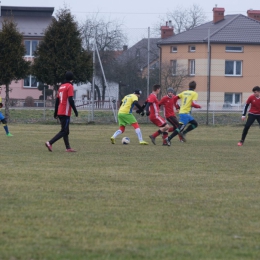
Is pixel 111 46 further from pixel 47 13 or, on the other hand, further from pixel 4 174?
pixel 4 174

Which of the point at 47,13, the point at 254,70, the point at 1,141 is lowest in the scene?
the point at 1,141

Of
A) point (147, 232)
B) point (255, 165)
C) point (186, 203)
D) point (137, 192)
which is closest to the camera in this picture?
point (147, 232)

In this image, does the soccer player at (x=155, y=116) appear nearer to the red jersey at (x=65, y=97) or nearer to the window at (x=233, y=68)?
the red jersey at (x=65, y=97)

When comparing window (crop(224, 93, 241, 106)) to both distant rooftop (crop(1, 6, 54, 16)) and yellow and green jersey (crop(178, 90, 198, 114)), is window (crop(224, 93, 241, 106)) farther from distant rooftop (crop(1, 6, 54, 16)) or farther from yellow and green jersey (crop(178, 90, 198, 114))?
distant rooftop (crop(1, 6, 54, 16))

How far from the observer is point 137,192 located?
8.89 meters

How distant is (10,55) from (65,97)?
1681 centimetres

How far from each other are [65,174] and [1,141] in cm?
867

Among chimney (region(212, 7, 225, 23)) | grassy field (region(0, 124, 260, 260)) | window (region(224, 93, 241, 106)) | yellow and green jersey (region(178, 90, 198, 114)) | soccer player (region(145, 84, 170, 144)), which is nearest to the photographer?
grassy field (region(0, 124, 260, 260))

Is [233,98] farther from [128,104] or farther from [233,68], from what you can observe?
[128,104]

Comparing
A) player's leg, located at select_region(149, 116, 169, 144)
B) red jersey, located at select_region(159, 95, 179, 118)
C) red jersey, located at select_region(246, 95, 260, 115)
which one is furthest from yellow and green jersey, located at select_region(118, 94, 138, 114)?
red jersey, located at select_region(246, 95, 260, 115)

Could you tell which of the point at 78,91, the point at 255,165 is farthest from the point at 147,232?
the point at 78,91

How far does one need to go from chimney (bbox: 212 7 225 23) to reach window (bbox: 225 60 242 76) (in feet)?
43.3

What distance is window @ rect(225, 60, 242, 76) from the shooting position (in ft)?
133

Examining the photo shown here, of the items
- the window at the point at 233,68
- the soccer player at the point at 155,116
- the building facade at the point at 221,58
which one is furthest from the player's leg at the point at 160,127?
the window at the point at 233,68
